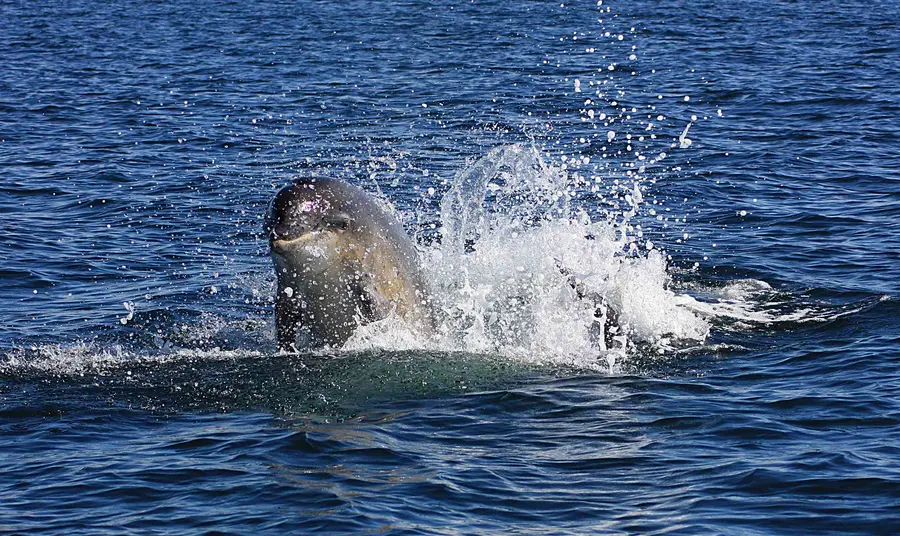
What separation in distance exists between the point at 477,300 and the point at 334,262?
108 inches

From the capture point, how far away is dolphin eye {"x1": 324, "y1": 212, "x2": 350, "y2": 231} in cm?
1243

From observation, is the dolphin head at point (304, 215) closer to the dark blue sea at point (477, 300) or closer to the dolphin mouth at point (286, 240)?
the dolphin mouth at point (286, 240)

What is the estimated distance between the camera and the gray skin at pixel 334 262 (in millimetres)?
12266

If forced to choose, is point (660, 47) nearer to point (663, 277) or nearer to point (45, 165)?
point (45, 165)

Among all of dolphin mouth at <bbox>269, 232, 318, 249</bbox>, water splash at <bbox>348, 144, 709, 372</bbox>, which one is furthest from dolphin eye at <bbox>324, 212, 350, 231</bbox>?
water splash at <bbox>348, 144, 709, 372</bbox>

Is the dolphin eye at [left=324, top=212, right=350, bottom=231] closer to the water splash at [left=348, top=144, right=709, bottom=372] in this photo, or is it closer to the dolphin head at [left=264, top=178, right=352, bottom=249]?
the dolphin head at [left=264, top=178, right=352, bottom=249]

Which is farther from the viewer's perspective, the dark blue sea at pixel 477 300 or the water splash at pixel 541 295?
the water splash at pixel 541 295

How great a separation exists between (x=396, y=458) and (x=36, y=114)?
20322mm

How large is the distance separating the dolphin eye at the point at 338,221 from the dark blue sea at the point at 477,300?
1.16 m

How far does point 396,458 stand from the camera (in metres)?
10.8

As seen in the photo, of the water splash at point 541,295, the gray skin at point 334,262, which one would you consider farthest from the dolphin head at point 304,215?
the water splash at point 541,295

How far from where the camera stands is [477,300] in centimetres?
1486

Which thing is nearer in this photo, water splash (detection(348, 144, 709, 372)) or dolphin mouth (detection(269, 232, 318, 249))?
dolphin mouth (detection(269, 232, 318, 249))

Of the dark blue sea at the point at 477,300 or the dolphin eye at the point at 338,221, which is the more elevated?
the dolphin eye at the point at 338,221
